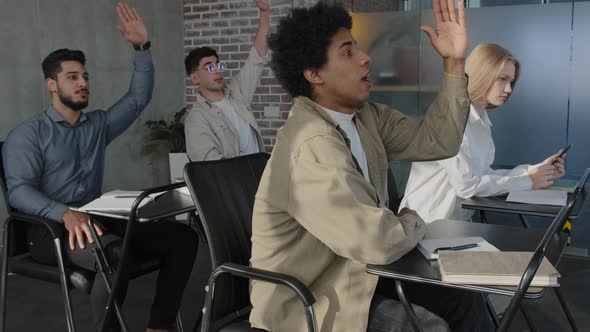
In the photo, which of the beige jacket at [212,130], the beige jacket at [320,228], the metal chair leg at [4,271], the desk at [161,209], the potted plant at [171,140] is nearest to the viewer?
the beige jacket at [320,228]

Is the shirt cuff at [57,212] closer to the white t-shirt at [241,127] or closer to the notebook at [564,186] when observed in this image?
the white t-shirt at [241,127]

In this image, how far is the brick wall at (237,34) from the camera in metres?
5.64

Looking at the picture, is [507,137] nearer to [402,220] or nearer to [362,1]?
[362,1]

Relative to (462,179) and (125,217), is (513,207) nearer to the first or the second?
(462,179)

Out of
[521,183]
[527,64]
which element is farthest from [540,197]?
[527,64]

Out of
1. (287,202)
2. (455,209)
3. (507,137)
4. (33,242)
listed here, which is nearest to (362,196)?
(287,202)

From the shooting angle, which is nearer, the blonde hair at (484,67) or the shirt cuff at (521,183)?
the shirt cuff at (521,183)

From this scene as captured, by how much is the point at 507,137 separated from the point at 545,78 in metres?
0.53

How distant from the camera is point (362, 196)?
1653mm

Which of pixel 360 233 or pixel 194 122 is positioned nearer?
pixel 360 233

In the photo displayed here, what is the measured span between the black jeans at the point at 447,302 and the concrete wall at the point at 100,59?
11.3 ft

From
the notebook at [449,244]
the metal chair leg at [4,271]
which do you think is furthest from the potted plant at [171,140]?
the notebook at [449,244]

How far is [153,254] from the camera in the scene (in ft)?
9.43

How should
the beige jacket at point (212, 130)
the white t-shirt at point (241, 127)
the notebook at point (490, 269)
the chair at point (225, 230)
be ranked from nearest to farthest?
the notebook at point (490, 269) → the chair at point (225, 230) → the beige jacket at point (212, 130) → the white t-shirt at point (241, 127)
